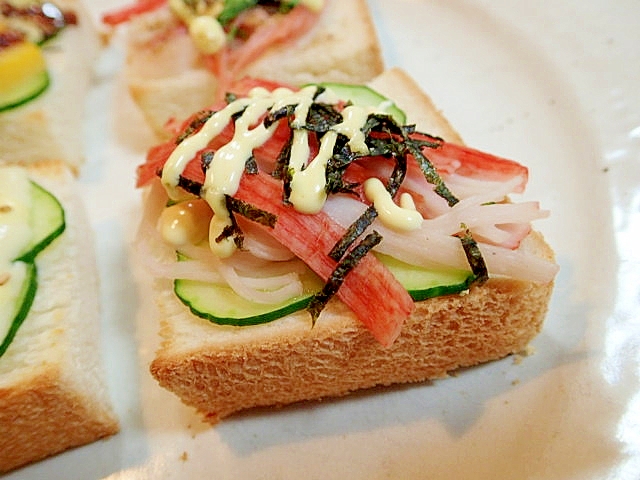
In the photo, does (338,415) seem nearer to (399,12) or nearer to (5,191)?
(5,191)

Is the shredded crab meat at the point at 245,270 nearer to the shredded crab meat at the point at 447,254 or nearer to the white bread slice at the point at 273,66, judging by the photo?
the shredded crab meat at the point at 447,254

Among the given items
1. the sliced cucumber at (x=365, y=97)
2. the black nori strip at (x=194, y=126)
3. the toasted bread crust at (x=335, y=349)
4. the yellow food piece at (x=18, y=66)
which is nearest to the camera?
the toasted bread crust at (x=335, y=349)

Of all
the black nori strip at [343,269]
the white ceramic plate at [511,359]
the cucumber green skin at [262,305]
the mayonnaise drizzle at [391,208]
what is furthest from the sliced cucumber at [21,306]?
the mayonnaise drizzle at [391,208]

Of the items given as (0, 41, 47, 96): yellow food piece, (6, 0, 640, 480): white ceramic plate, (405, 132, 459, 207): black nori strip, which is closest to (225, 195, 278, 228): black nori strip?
(405, 132, 459, 207): black nori strip

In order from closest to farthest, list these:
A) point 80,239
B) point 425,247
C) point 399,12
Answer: point 425,247 < point 80,239 < point 399,12

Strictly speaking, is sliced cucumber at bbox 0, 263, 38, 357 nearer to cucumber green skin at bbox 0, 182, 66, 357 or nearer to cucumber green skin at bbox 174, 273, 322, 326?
cucumber green skin at bbox 0, 182, 66, 357

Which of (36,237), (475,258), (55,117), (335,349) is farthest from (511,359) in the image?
(55,117)

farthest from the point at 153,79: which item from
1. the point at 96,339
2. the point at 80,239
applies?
the point at 96,339
